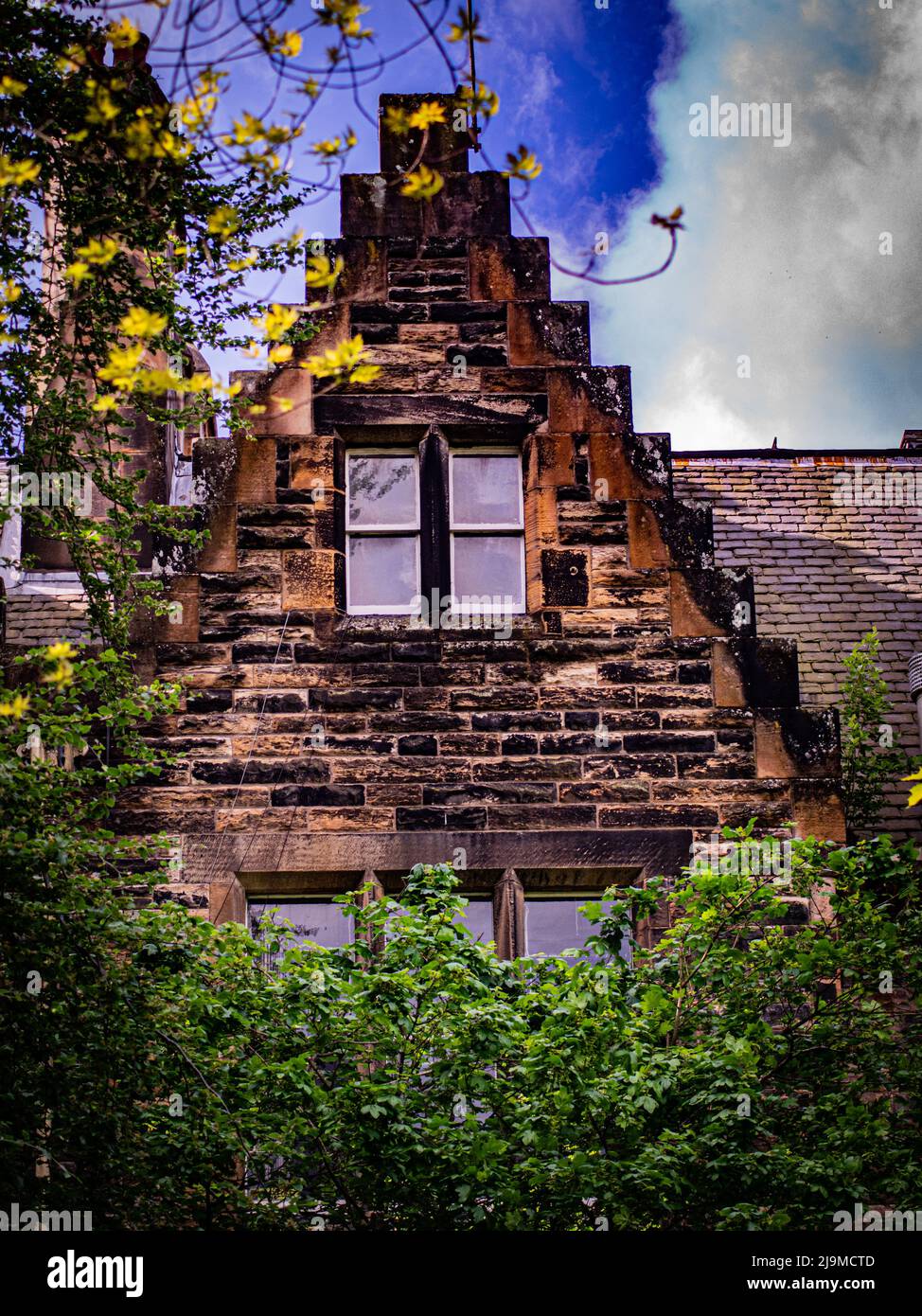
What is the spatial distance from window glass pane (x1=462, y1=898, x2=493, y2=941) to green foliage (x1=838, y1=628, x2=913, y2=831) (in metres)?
2.70

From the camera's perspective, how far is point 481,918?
9.76m

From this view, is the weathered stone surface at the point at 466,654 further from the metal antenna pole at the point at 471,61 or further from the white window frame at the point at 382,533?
the metal antenna pole at the point at 471,61

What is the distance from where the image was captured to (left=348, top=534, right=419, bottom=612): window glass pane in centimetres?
1041

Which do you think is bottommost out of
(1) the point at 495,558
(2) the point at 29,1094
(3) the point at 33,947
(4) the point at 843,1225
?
(4) the point at 843,1225

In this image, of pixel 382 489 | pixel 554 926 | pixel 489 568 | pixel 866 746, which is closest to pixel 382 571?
pixel 382 489

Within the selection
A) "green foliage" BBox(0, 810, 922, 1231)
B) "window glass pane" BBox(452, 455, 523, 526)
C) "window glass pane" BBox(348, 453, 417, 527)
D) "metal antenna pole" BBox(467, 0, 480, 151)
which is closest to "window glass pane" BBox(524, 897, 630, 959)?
"green foliage" BBox(0, 810, 922, 1231)

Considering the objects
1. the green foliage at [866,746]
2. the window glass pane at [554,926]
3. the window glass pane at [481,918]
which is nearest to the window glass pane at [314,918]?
the window glass pane at [481,918]

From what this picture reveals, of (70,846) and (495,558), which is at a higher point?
(495,558)

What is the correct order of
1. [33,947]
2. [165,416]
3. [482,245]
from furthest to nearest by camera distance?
[482,245], [165,416], [33,947]

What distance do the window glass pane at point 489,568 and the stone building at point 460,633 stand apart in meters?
0.01

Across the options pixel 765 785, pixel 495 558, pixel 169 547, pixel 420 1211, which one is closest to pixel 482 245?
pixel 495 558

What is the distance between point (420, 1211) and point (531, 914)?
2.88 m
